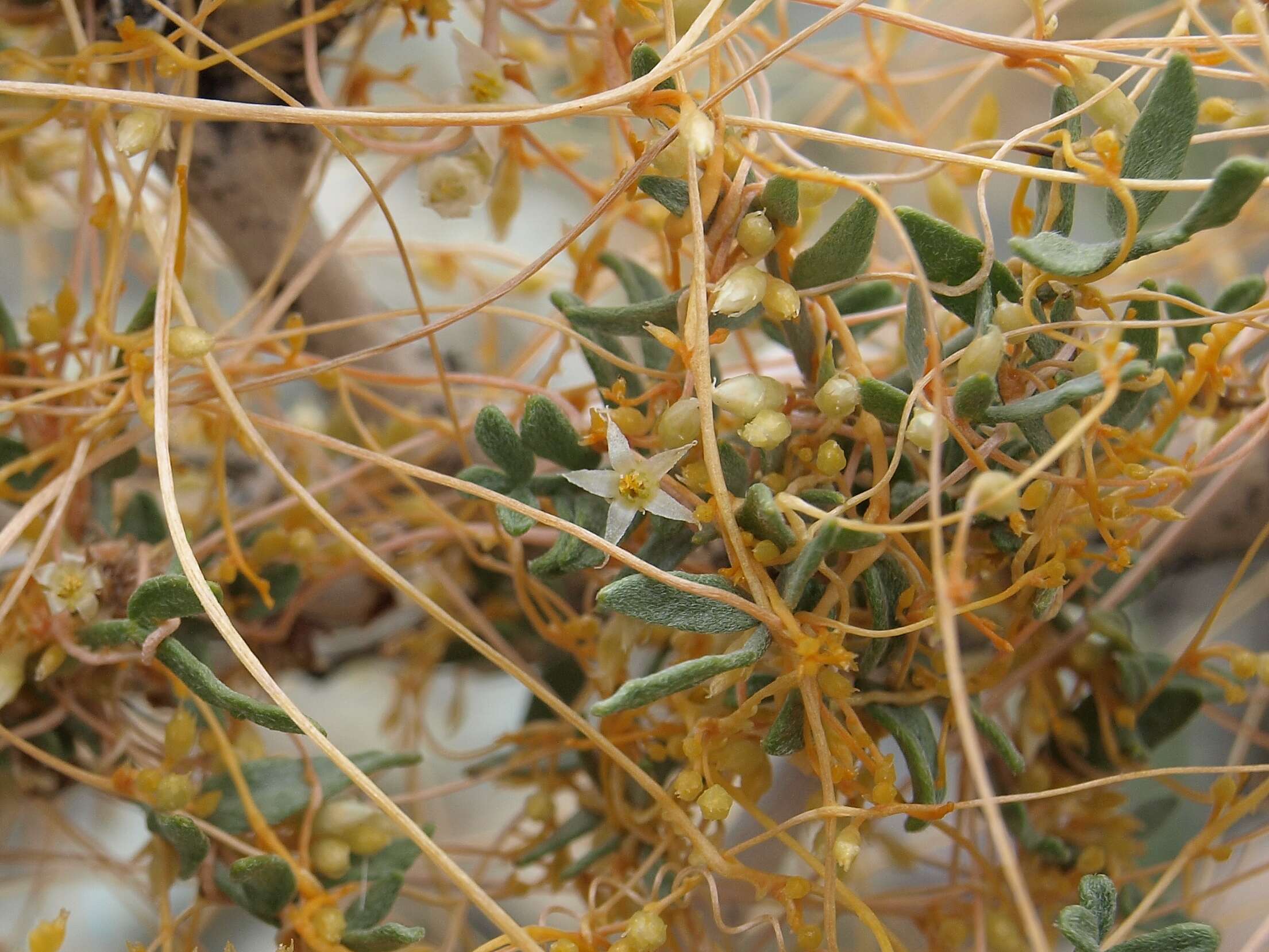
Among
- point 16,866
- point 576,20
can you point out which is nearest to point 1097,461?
point 576,20

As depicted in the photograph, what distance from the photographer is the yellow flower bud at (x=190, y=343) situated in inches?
17.4

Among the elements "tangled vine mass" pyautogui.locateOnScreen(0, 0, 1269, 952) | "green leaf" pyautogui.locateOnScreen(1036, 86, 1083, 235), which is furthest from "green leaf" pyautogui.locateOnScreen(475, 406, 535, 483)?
"green leaf" pyautogui.locateOnScreen(1036, 86, 1083, 235)

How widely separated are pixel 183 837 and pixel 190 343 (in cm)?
19

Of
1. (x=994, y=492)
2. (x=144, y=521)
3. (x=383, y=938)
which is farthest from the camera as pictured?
(x=144, y=521)

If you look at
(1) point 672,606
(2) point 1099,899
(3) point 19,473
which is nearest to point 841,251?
(1) point 672,606

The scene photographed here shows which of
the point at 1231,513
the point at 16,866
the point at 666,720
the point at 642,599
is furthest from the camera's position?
the point at 16,866

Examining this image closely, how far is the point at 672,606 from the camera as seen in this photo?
373 millimetres

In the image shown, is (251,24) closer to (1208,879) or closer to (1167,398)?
(1167,398)

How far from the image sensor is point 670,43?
0.42 metres

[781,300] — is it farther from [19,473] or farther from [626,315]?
[19,473]

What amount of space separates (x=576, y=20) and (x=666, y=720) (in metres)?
0.33

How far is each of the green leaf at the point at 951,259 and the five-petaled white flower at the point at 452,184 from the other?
0.20 metres

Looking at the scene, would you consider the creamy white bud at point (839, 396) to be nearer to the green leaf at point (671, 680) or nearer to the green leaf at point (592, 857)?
the green leaf at point (671, 680)

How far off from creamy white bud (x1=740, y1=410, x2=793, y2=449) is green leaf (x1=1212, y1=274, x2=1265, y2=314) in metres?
0.20
